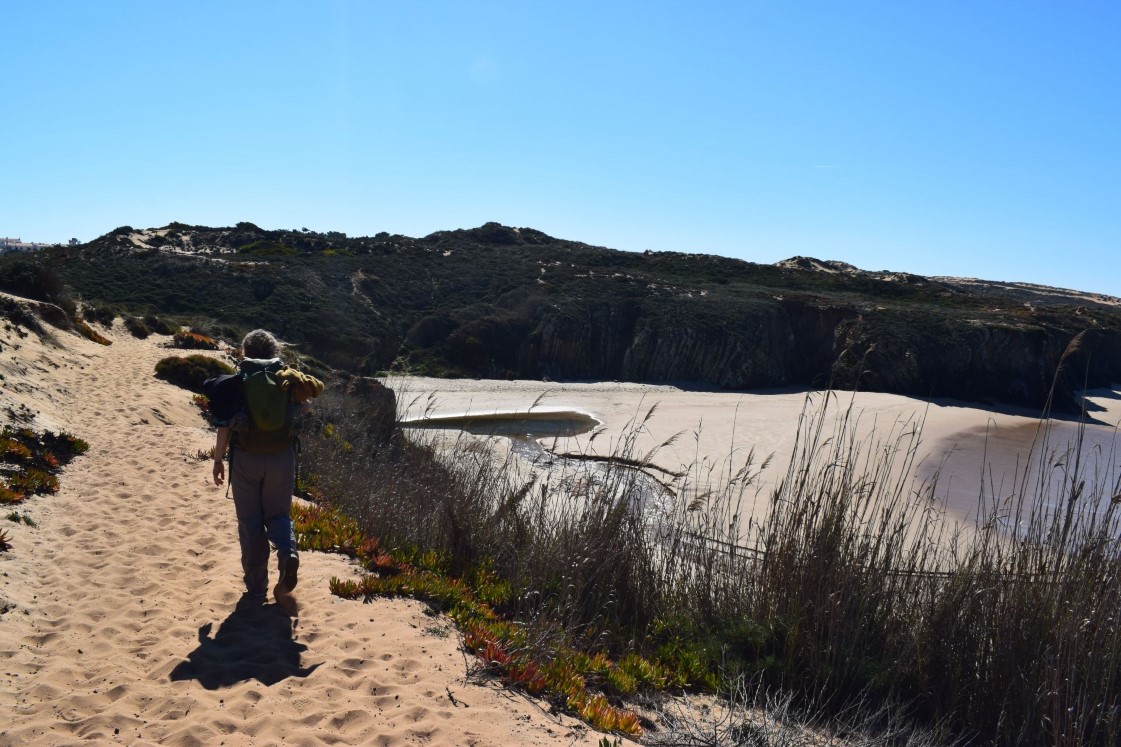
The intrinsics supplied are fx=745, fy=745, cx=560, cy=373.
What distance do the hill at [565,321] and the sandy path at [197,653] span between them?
72.5ft

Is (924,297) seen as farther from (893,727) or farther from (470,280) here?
(893,727)

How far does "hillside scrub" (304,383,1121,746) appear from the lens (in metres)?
4.21

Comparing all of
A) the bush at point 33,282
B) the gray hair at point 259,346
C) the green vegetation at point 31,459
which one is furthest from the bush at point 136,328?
the gray hair at point 259,346

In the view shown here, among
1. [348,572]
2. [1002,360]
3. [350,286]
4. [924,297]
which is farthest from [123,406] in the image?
[924,297]

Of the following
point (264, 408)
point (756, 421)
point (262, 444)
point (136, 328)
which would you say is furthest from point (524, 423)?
point (264, 408)

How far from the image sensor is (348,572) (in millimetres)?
5918

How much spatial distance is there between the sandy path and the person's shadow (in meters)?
0.01

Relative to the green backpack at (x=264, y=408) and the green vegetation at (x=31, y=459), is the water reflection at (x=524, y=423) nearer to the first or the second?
the green vegetation at (x=31, y=459)

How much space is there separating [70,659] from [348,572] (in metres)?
2.08

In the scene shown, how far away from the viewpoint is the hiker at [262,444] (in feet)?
15.3

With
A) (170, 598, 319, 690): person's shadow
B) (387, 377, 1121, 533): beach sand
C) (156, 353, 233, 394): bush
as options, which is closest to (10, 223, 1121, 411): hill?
(387, 377, 1121, 533): beach sand

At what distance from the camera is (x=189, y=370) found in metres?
15.8

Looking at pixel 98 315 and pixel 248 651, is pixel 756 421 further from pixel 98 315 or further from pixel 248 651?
pixel 248 651

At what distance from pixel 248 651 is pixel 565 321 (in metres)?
31.9
